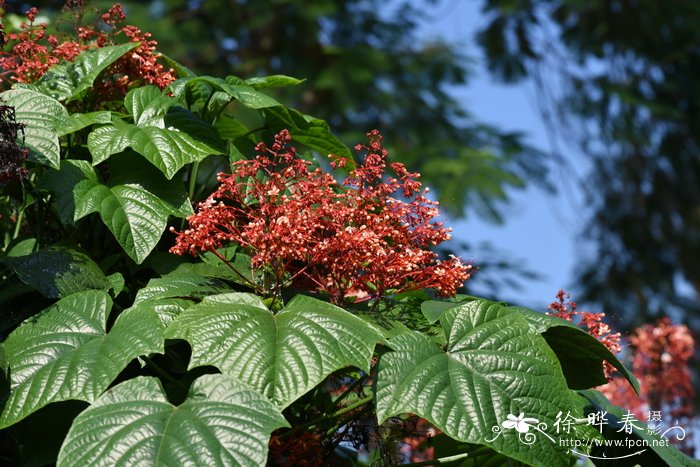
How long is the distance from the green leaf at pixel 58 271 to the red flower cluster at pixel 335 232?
→ 0.14 meters

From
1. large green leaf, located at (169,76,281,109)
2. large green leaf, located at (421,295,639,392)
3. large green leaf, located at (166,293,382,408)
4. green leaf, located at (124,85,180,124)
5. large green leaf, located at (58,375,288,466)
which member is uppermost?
large green leaf, located at (169,76,281,109)

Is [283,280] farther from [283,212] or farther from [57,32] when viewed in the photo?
[57,32]

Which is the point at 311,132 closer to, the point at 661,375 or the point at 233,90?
the point at 233,90

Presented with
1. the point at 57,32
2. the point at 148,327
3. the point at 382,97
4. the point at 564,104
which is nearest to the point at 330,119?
the point at 382,97

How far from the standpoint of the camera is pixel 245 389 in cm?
101

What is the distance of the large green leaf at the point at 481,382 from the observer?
104cm

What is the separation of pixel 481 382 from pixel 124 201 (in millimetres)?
565

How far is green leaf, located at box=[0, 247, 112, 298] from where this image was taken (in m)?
1.20

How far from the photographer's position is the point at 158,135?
1.30 metres

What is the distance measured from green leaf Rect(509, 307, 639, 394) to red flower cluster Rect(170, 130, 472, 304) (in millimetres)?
129

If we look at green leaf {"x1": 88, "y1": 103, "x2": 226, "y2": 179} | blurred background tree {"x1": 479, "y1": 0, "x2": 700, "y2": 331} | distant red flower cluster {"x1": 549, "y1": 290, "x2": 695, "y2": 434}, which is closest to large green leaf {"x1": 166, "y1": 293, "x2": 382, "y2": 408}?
green leaf {"x1": 88, "y1": 103, "x2": 226, "y2": 179}

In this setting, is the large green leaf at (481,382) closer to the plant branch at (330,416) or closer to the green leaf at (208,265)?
the plant branch at (330,416)

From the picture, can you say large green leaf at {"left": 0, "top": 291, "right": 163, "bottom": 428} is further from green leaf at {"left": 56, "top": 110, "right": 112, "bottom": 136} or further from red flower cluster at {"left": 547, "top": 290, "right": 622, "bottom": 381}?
red flower cluster at {"left": 547, "top": 290, "right": 622, "bottom": 381}
